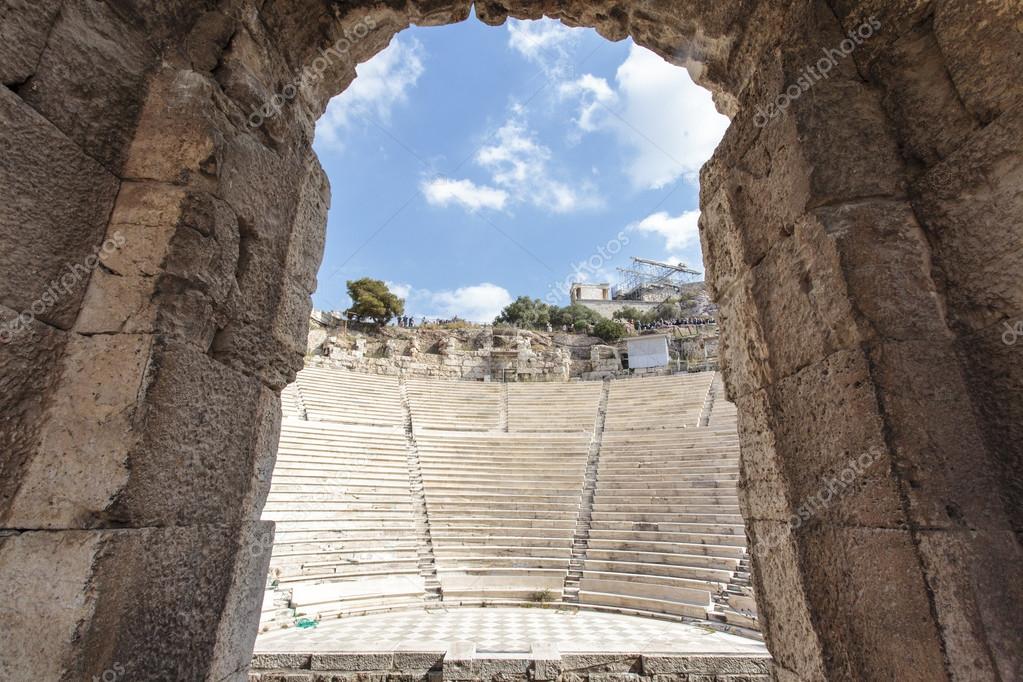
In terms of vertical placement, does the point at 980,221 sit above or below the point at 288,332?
above

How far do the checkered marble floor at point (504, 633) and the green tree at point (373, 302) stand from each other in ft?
86.3

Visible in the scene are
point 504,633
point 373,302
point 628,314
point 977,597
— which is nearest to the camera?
point 977,597

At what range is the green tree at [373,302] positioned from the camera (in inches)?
1313

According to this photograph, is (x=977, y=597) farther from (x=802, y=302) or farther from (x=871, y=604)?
(x=802, y=302)

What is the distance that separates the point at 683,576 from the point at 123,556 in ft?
34.0

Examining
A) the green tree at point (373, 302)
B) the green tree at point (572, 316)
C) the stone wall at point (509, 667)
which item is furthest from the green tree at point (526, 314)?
the stone wall at point (509, 667)

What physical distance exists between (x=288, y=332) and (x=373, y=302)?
32414 mm

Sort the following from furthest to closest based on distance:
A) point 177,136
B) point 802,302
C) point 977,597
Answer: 1. point 802,302
2. point 177,136
3. point 977,597

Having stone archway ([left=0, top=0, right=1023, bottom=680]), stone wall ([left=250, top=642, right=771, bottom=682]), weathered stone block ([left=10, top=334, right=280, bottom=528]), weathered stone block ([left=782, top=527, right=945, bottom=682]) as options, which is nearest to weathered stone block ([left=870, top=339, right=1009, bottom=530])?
stone archway ([left=0, top=0, right=1023, bottom=680])

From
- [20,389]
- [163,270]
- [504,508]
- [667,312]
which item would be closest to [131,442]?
[20,389]

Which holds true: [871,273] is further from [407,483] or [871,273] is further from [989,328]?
[407,483]

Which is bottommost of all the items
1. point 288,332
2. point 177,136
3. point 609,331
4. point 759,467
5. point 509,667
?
point 509,667

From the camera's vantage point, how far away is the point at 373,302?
3328 cm

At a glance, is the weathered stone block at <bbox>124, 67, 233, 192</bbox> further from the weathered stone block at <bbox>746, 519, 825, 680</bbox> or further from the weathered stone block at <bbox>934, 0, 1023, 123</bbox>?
the weathered stone block at <bbox>934, 0, 1023, 123</bbox>
